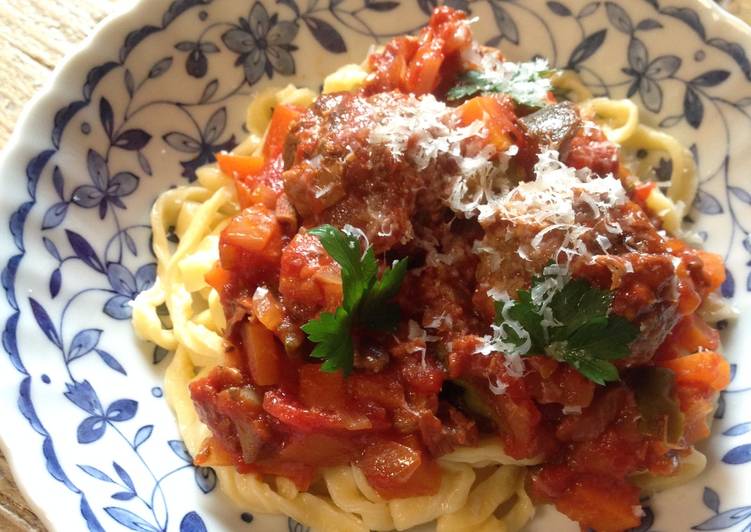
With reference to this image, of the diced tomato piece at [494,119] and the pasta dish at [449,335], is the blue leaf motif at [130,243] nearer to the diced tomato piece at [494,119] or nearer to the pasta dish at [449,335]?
the pasta dish at [449,335]

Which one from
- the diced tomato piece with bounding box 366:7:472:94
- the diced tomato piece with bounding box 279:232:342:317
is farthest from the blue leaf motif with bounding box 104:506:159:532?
the diced tomato piece with bounding box 366:7:472:94

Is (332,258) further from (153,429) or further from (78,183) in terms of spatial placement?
(78,183)

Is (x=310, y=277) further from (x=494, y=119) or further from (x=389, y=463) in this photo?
(x=494, y=119)

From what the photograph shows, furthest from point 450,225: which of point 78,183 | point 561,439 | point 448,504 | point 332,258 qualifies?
point 78,183

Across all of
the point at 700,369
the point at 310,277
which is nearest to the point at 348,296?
the point at 310,277

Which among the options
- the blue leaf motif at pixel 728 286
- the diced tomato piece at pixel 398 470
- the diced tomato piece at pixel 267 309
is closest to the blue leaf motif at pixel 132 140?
the diced tomato piece at pixel 267 309

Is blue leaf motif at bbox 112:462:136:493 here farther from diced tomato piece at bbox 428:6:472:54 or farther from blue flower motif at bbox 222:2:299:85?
diced tomato piece at bbox 428:6:472:54
